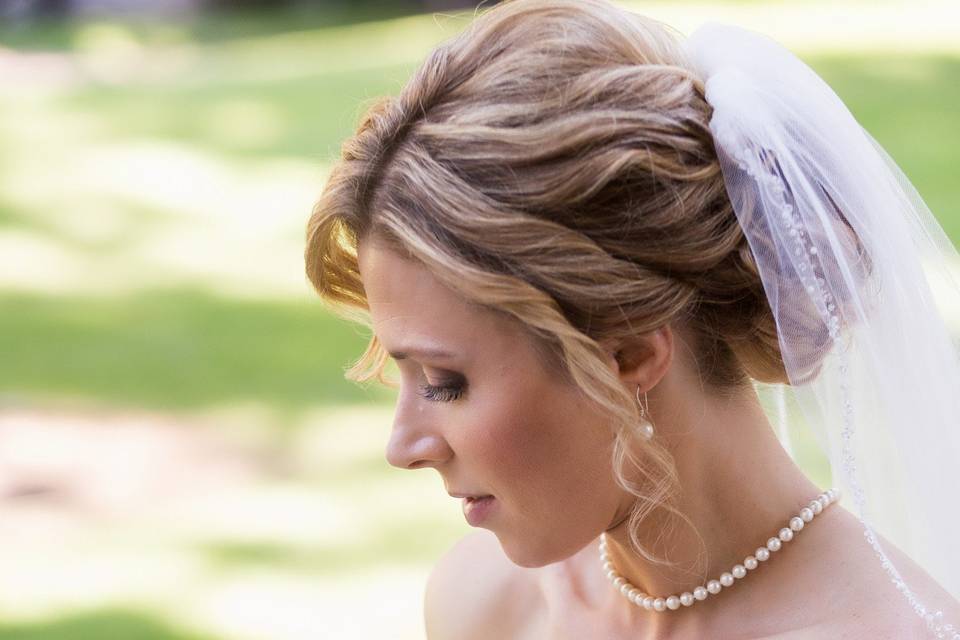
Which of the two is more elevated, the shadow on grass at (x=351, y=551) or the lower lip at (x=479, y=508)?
the lower lip at (x=479, y=508)

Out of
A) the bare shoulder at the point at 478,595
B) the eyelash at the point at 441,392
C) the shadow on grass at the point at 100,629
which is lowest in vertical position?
the shadow on grass at the point at 100,629

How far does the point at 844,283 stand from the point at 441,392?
2.11 ft

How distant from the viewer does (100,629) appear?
565 centimetres

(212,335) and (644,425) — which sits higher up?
(644,425)

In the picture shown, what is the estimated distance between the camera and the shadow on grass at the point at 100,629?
5.61 metres

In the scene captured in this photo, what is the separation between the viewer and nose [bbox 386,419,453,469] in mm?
2223

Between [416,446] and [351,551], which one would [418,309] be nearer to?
[416,446]

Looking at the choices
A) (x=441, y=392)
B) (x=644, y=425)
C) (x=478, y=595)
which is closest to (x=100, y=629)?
(x=478, y=595)

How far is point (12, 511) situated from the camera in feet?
22.1

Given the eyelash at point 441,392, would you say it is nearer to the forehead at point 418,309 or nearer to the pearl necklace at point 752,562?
the forehead at point 418,309

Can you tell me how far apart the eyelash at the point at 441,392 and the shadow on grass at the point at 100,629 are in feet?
12.3

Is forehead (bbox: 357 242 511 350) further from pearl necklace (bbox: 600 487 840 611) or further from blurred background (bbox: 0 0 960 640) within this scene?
pearl necklace (bbox: 600 487 840 611)

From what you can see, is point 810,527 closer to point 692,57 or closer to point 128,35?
point 692,57

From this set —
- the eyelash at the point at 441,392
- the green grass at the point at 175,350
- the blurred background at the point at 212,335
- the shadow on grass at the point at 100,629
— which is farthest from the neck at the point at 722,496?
the green grass at the point at 175,350
